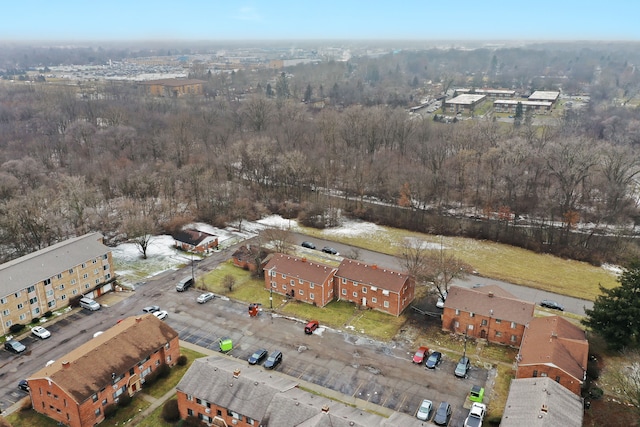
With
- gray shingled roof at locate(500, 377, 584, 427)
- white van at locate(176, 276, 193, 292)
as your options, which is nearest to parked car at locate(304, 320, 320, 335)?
white van at locate(176, 276, 193, 292)

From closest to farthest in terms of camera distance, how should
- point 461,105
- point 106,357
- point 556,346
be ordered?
point 106,357
point 556,346
point 461,105

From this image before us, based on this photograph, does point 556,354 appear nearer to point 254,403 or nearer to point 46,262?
point 254,403

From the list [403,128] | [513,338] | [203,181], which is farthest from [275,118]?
[513,338]

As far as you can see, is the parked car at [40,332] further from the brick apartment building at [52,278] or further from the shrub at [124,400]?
the shrub at [124,400]

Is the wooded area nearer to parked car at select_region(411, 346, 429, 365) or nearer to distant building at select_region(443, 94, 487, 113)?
parked car at select_region(411, 346, 429, 365)

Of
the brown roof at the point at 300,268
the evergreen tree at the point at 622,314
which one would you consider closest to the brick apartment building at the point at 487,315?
the evergreen tree at the point at 622,314

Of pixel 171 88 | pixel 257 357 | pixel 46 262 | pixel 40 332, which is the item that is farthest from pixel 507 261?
pixel 171 88

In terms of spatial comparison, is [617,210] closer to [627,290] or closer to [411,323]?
[627,290]
